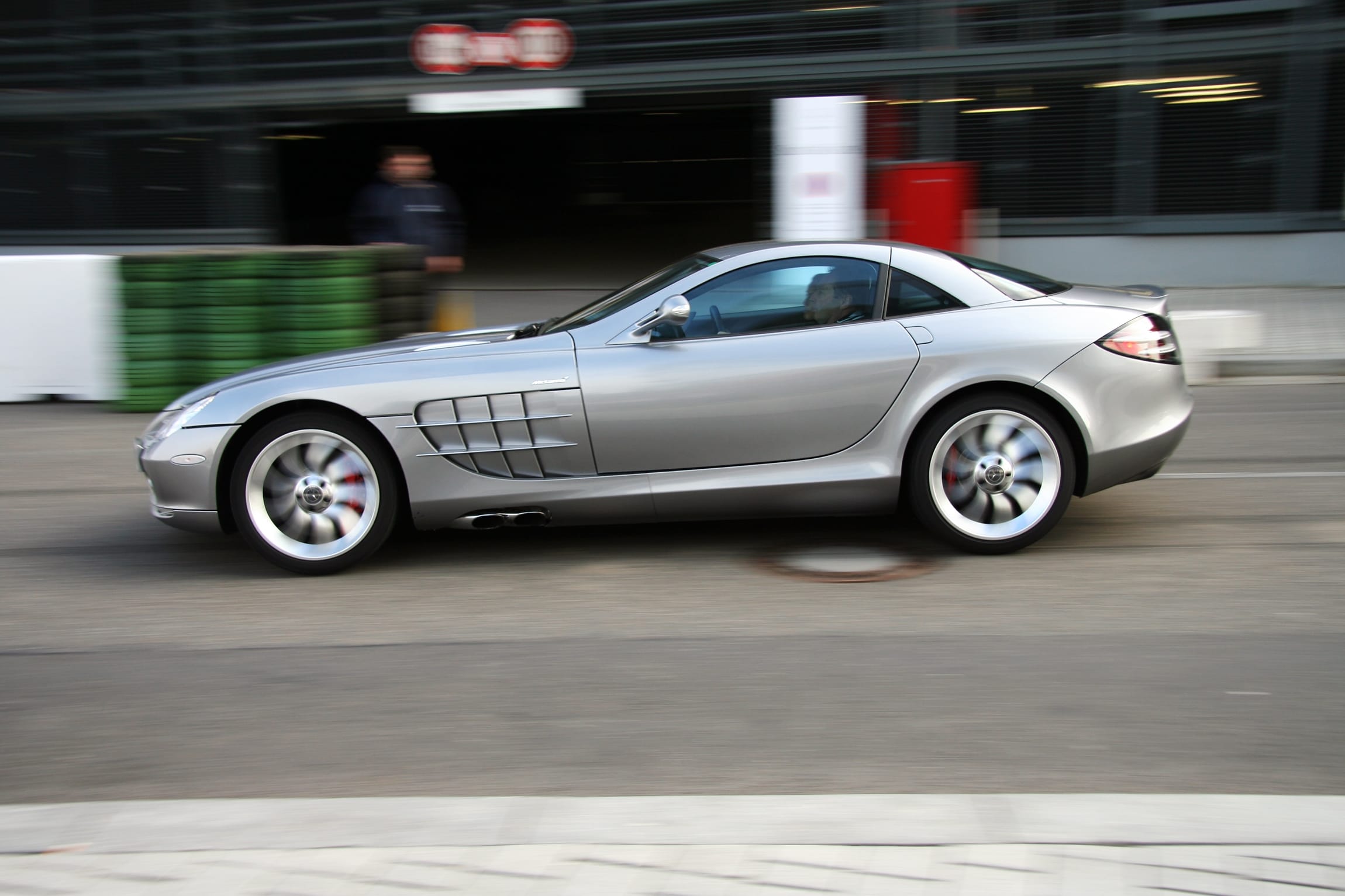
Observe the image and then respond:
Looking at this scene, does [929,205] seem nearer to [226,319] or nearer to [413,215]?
[413,215]

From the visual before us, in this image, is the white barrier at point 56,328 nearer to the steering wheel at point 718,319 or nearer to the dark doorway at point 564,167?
the steering wheel at point 718,319

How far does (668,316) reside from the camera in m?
5.04

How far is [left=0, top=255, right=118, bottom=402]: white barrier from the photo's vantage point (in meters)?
9.60

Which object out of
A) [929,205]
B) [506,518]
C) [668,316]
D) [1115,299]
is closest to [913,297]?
[1115,299]

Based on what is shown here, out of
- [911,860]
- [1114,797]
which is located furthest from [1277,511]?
[911,860]

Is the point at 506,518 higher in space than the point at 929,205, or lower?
lower

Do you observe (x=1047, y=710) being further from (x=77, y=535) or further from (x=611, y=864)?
(x=77, y=535)

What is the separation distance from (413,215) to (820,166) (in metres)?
3.97

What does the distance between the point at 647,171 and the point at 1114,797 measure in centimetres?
2693

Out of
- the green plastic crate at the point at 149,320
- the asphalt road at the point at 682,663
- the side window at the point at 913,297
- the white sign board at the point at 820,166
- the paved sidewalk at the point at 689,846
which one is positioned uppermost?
the white sign board at the point at 820,166

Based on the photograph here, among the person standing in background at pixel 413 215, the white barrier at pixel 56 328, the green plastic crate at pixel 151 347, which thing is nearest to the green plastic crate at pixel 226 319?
the green plastic crate at pixel 151 347

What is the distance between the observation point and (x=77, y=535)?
6.00 metres

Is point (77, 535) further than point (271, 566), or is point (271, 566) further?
point (77, 535)

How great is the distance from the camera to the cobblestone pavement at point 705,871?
273 centimetres
